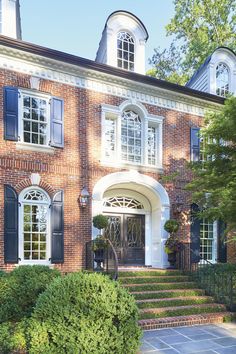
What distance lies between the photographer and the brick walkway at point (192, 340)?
5.56 metres

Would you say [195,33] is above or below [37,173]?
above

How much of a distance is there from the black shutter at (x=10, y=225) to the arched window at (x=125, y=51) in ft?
19.1

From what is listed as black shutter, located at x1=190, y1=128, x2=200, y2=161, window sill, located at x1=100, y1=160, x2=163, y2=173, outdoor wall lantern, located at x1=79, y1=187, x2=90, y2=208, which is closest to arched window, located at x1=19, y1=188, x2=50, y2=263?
outdoor wall lantern, located at x1=79, y1=187, x2=90, y2=208

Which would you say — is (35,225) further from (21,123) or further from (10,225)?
(21,123)

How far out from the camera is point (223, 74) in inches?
518

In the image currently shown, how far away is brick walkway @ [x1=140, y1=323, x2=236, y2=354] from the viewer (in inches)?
219

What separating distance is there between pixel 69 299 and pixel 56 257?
435 centimetres

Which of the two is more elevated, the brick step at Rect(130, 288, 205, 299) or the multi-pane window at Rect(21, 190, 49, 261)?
the multi-pane window at Rect(21, 190, 49, 261)

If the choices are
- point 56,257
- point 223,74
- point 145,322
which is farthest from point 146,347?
point 223,74

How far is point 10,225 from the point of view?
852 cm

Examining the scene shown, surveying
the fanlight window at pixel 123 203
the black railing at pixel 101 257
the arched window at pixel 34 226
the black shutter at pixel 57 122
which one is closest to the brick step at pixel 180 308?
the black railing at pixel 101 257

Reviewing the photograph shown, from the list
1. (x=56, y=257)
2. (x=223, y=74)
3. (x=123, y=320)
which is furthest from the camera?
(x=223, y=74)

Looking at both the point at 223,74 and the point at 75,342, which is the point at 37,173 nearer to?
the point at 75,342

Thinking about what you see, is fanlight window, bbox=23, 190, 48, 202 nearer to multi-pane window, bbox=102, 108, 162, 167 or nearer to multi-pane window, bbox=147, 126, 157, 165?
multi-pane window, bbox=102, 108, 162, 167
